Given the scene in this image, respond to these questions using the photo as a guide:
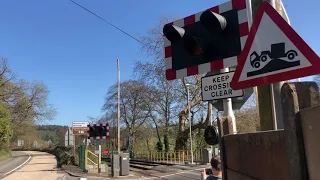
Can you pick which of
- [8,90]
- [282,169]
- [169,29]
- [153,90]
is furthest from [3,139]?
[282,169]

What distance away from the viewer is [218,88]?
4223mm

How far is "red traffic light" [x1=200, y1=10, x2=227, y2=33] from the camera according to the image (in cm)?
392

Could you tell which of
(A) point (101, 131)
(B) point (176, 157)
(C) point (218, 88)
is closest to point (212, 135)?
(C) point (218, 88)

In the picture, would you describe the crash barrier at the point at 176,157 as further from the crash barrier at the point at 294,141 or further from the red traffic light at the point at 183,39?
the crash barrier at the point at 294,141

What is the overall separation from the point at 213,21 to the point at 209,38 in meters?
0.26

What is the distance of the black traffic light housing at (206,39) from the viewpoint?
399 centimetres

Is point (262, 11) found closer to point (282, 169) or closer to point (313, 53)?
point (313, 53)

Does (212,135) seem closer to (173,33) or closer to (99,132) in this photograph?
(173,33)

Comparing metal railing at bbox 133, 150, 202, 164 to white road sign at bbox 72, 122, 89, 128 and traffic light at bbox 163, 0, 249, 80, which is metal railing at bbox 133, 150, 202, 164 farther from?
traffic light at bbox 163, 0, 249, 80

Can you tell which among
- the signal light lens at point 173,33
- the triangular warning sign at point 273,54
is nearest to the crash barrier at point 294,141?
the triangular warning sign at point 273,54

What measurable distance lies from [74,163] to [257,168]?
95.3 ft

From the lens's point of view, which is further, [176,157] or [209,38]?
[176,157]

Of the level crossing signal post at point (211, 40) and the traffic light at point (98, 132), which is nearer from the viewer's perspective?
the level crossing signal post at point (211, 40)

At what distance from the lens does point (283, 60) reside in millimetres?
2311
